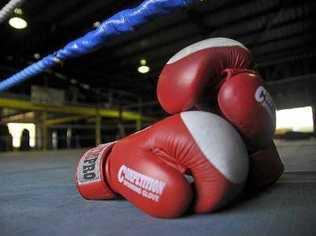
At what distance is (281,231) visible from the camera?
0.81 m

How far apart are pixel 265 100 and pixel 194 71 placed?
29 cm

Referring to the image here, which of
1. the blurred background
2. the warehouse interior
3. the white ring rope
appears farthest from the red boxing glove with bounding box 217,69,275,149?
the blurred background

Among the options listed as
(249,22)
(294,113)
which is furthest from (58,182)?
(294,113)

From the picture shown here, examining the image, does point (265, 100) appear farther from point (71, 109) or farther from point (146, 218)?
point (71, 109)

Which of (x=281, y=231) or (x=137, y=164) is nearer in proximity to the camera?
(x=281, y=231)

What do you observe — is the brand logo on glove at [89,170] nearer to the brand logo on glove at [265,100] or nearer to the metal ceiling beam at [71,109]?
the brand logo on glove at [265,100]

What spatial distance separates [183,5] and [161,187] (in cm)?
118

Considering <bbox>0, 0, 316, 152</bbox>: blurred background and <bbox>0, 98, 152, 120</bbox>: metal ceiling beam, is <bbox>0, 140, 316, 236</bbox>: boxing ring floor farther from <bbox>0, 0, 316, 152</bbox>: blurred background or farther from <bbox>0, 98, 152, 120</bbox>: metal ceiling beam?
<bbox>0, 98, 152, 120</bbox>: metal ceiling beam

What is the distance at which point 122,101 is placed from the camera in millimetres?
9844

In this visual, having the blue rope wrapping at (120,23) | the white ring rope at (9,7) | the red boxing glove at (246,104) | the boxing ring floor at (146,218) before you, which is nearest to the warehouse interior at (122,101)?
the boxing ring floor at (146,218)

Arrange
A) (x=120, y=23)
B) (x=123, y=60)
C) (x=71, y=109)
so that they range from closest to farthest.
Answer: (x=120, y=23), (x=123, y=60), (x=71, y=109)

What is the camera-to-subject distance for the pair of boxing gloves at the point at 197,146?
99cm

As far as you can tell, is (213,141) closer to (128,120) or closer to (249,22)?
(249,22)

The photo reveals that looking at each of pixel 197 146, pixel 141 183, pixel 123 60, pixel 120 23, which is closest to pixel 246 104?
pixel 197 146
